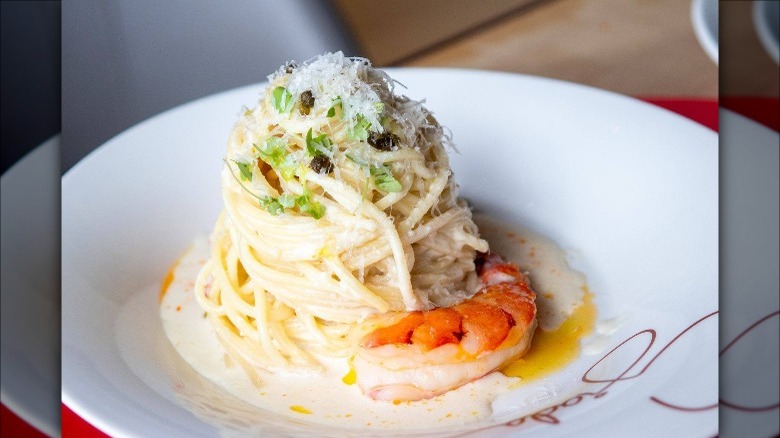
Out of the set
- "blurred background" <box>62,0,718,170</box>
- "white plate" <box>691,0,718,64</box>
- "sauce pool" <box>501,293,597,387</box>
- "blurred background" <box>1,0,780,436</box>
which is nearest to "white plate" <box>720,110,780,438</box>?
"blurred background" <box>1,0,780,436</box>

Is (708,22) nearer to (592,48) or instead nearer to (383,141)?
(592,48)

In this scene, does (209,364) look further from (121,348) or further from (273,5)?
(273,5)

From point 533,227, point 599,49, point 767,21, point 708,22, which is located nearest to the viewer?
point 767,21

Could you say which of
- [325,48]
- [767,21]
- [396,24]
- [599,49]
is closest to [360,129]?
[767,21]

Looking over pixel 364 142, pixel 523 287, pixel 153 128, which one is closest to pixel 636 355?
pixel 523 287

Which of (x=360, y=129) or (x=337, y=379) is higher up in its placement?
(x=360, y=129)

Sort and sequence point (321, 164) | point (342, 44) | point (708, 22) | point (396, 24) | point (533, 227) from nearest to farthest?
1. point (321, 164)
2. point (533, 227)
3. point (708, 22)
4. point (342, 44)
5. point (396, 24)

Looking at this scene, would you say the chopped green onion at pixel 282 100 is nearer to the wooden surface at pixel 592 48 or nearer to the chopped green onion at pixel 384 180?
the chopped green onion at pixel 384 180
